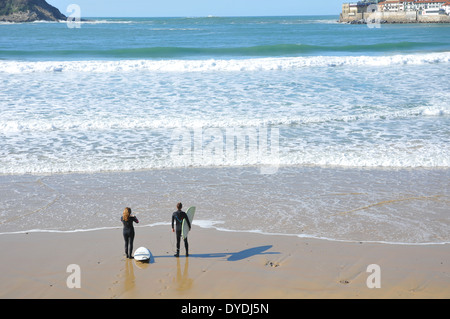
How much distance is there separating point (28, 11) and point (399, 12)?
320 feet

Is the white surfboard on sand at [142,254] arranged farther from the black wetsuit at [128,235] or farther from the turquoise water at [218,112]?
the turquoise water at [218,112]

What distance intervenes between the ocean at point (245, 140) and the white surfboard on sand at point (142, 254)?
4.98 ft

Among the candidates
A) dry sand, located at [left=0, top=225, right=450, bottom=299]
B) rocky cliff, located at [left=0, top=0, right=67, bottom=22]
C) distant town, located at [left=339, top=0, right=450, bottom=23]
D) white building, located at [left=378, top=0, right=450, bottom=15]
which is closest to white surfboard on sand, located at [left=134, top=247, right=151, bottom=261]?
dry sand, located at [left=0, top=225, right=450, bottom=299]

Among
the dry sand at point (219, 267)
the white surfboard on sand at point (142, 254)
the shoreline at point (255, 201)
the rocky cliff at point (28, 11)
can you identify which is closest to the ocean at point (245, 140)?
the shoreline at point (255, 201)

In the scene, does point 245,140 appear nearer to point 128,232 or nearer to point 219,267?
point 128,232

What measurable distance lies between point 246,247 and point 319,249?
43.4 inches

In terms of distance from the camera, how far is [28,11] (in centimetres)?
13412

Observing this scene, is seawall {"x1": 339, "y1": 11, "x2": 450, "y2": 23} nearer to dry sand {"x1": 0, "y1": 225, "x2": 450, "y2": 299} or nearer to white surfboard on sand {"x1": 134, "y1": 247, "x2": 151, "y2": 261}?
dry sand {"x1": 0, "y1": 225, "x2": 450, "y2": 299}

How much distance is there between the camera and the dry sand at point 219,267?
6.12 meters

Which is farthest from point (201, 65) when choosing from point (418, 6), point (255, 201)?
point (418, 6)

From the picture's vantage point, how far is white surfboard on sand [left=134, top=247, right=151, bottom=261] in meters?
6.83

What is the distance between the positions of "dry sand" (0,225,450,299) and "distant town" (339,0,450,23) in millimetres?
105136
